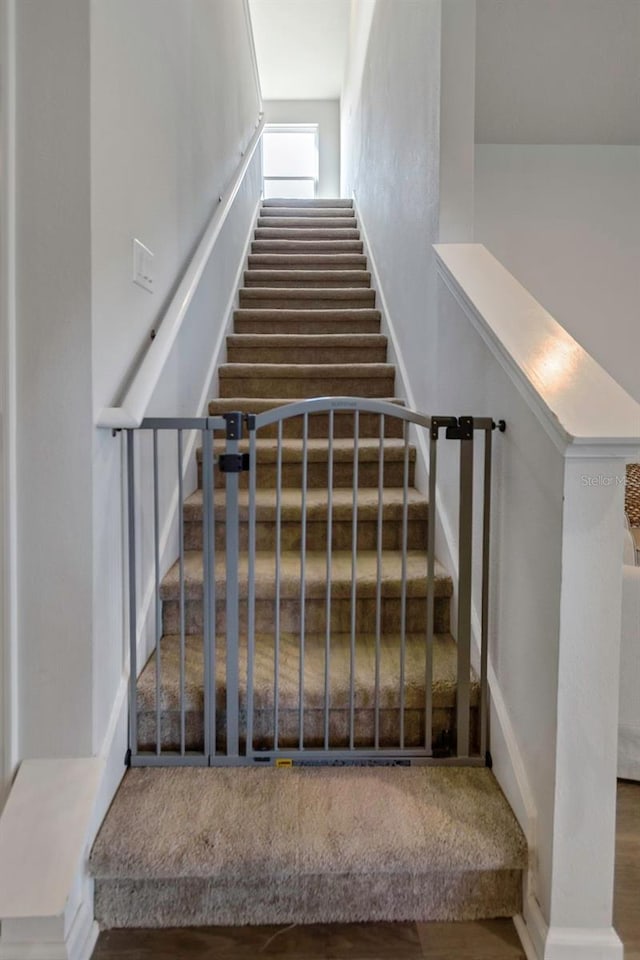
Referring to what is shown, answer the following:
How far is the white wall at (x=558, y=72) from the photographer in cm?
230

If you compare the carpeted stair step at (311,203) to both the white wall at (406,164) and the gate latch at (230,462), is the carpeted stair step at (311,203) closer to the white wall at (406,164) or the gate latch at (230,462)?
the white wall at (406,164)

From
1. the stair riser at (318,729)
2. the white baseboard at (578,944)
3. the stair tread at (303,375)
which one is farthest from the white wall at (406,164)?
the white baseboard at (578,944)

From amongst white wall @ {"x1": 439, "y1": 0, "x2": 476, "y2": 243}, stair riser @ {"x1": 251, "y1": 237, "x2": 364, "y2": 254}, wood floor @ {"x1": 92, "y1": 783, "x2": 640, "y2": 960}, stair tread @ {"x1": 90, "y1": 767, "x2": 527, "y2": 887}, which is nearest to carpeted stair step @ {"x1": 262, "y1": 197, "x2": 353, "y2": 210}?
stair riser @ {"x1": 251, "y1": 237, "x2": 364, "y2": 254}

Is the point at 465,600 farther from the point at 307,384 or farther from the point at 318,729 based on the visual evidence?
the point at 307,384

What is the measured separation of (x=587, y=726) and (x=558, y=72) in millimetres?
2837

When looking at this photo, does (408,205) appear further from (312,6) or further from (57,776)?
(312,6)

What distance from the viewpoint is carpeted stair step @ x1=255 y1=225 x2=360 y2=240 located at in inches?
173

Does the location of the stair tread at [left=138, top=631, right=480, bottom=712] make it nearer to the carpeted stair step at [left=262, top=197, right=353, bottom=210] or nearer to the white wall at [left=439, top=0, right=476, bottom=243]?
the white wall at [left=439, top=0, right=476, bottom=243]

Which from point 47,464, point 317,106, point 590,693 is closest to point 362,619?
point 590,693

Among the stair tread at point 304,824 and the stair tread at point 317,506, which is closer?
the stair tread at point 304,824

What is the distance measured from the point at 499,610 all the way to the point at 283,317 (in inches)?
91.6

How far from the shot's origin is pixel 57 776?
49.1 inches

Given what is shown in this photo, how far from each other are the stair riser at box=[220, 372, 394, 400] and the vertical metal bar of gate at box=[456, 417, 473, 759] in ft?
4.44

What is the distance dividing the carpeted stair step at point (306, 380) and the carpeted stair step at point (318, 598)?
1179 mm
